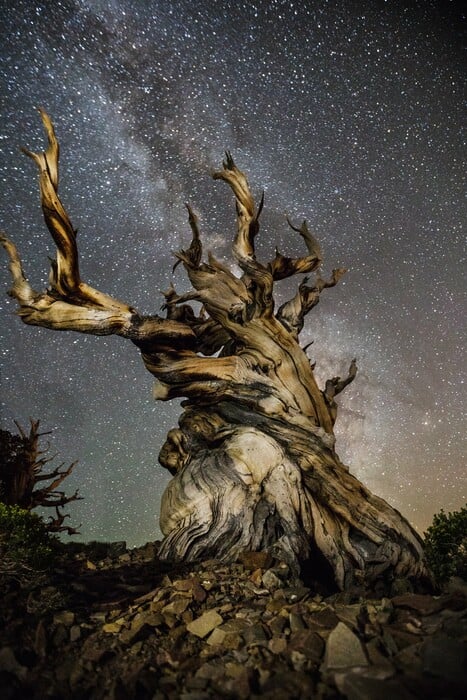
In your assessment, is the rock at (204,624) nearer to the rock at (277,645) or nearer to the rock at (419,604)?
the rock at (277,645)

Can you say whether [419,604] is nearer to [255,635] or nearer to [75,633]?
[255,635]

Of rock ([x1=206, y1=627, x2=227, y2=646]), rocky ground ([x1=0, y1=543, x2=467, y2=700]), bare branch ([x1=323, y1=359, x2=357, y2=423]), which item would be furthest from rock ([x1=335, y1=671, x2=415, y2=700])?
bare branch ([x1=323, y1=359, x2=357, y2=423])

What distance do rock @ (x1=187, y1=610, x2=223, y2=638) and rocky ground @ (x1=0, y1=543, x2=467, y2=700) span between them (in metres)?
0.01

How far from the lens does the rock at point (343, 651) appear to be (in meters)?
2.82

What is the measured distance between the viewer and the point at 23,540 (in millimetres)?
4254

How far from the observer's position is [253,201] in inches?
360

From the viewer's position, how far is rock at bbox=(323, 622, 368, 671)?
9.27 feet

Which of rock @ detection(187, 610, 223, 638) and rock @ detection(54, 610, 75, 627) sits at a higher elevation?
rock @ detection(187, 610, 223, 638)

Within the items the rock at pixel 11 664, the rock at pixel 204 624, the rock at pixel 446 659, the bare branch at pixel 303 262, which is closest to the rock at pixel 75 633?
the rock at pixel 11 664

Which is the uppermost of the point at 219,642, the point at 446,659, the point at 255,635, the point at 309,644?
the point at 446,659

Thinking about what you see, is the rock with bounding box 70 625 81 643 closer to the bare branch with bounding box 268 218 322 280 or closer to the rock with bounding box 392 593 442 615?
the rock with bounding box 392 593 442 615

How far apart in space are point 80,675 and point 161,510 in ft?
13.9

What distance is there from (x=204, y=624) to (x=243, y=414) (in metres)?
4.35

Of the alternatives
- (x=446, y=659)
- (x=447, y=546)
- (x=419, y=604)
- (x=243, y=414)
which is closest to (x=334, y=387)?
(x=243, y=414)
